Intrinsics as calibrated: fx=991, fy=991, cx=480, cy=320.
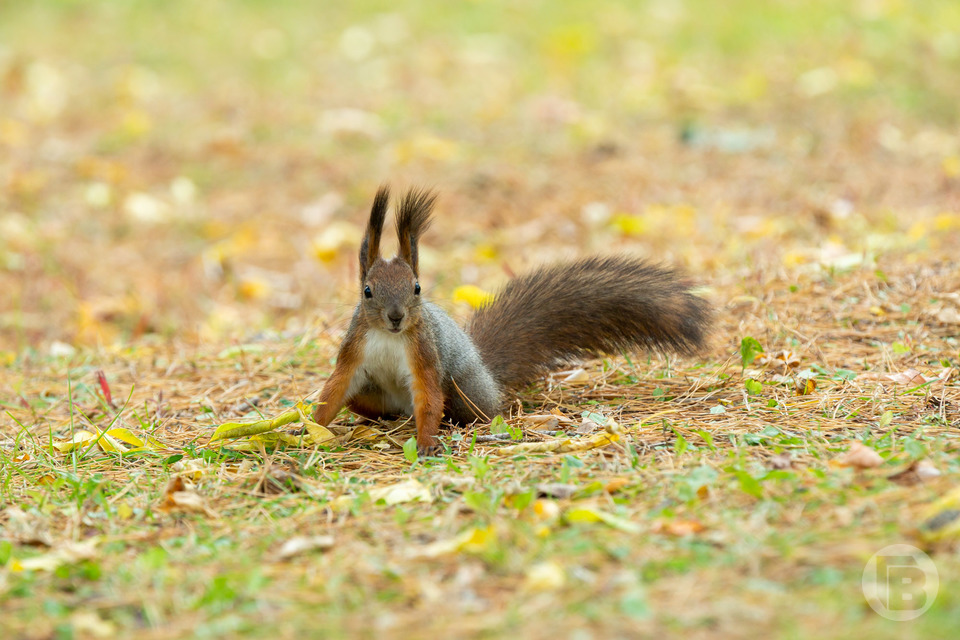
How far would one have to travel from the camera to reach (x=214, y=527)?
2.11 meters

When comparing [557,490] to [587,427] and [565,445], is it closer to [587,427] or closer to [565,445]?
[565,445]

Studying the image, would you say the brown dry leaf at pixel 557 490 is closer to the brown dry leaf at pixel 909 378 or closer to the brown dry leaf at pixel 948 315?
the brown dry leaf at pixel 909 378

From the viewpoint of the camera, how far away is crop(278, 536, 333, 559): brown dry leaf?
1924 millimetres

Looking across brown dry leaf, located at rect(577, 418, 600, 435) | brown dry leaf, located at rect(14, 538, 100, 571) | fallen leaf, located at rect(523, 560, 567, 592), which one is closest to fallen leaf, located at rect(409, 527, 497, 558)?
fallen leaf, located at rect(523, 560, 567, 592)

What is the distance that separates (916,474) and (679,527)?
1.76ft

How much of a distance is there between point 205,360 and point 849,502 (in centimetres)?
245

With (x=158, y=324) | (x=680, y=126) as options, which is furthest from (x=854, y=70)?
(x=158, y=324)

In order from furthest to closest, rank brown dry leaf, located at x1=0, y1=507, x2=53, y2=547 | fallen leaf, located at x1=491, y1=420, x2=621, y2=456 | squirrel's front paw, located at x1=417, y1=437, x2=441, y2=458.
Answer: squirrel's front paw, located at x1=417, y1=437, x2=441, y2=458 < fallen leaf, located at x1=491, y1=420, x2=621, y2=456 < brown dry leaf, located at x1=0, y1=507, x2=53, y2=547

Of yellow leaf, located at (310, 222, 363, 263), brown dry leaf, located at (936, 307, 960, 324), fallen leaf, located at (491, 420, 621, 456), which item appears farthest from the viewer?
yellow leaf, located at (310, 222, 363, 263)

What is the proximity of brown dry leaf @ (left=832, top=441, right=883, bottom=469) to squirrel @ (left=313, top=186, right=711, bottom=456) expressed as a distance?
0.68 meters

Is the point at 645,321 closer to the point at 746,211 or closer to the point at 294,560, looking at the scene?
the point at 294,560

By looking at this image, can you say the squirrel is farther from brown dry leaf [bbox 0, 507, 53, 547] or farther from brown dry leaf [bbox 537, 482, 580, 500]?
brown dry leaf [bbox 0, 507, 53, 547]

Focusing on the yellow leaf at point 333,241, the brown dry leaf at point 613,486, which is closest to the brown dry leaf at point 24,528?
the brown dry leaf at point 613,486

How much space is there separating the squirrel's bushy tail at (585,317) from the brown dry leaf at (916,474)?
2.59ft
